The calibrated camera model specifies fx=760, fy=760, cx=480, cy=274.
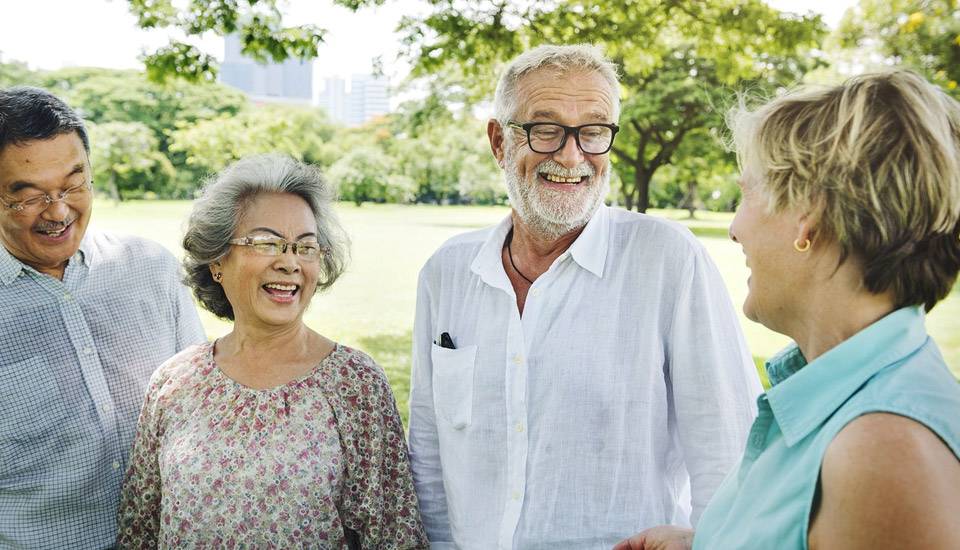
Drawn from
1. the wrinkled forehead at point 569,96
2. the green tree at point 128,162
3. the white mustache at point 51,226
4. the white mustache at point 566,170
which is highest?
the wrinkled forehead at point 569,96

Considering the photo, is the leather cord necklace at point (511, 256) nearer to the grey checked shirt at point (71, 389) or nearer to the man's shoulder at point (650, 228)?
the man's shoulder at point (650, 228)

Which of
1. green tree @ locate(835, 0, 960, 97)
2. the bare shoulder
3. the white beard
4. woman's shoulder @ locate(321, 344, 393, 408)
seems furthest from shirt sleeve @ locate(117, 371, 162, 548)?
green tree @ locate(835, 0, 960, 97)

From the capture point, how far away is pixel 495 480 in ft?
7.97

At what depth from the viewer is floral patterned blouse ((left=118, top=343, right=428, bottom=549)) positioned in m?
2.37

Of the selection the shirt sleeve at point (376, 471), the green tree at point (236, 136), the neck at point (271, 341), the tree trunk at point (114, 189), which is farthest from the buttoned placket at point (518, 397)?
the tree trunk at point (114, 189)

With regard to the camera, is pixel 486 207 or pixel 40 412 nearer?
pixel 40 412

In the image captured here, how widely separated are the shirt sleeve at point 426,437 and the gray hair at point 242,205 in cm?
38

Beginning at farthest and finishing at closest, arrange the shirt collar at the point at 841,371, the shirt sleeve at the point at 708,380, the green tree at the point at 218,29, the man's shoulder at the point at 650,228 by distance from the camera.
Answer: the green tree at the point at 218,29
the man's shoulder at the point at 650,228
the shirt sleeve at the point at 708,380
the shirt collar at the point at 841,371

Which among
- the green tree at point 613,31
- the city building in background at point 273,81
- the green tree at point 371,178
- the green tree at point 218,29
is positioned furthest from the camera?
the city building in background at point 273,81

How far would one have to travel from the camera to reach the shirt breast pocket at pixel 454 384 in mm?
2506

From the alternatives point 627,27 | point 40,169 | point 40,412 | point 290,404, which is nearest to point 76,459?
point 40,412

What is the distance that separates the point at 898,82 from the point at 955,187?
0.65 feet

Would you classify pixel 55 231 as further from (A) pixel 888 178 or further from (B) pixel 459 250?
(A) pixel 888 178

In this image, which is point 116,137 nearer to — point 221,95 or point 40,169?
point 221,95
